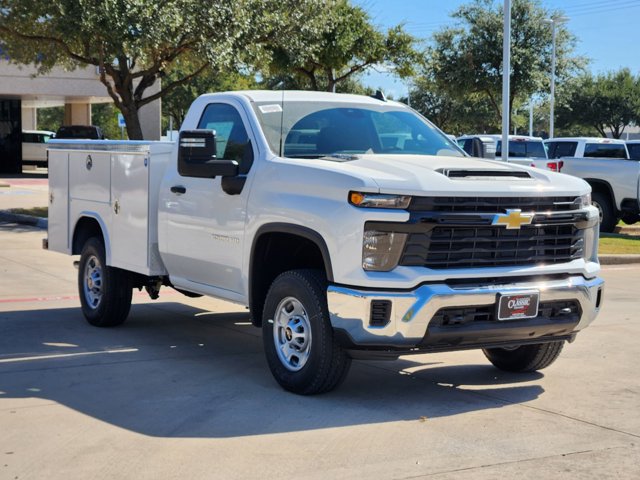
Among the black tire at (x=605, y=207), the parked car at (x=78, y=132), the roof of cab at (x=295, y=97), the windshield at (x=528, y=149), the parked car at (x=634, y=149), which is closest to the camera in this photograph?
the roof of cab at (x=295, y=97)

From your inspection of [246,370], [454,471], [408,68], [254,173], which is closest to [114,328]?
[246,370]

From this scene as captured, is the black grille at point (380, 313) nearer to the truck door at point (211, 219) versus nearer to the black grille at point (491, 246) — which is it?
the black grille at point (491, 246)

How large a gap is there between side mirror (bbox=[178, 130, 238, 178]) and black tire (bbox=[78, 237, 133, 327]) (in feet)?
7.25

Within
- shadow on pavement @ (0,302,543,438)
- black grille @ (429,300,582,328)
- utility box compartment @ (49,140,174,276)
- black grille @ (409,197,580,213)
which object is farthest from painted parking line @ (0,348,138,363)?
black grille @ (409,197,580,213)

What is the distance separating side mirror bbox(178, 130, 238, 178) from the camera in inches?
280

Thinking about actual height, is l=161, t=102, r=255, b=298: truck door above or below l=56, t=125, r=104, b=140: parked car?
below

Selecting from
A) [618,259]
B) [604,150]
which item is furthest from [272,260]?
[604,150]

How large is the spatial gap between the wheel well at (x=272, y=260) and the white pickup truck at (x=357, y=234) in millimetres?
10

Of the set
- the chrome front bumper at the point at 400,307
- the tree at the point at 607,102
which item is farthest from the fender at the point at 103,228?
the tree at the point at 607,102

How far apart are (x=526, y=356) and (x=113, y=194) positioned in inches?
156

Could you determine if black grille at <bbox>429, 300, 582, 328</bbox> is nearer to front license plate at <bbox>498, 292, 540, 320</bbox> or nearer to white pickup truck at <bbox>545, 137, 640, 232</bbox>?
front license plate at <bbox>498, 292, 540, 320</bbox>

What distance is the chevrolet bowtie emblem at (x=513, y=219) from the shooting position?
6297mm

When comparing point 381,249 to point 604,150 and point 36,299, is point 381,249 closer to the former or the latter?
point 36,299

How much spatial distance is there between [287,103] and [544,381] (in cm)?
290
